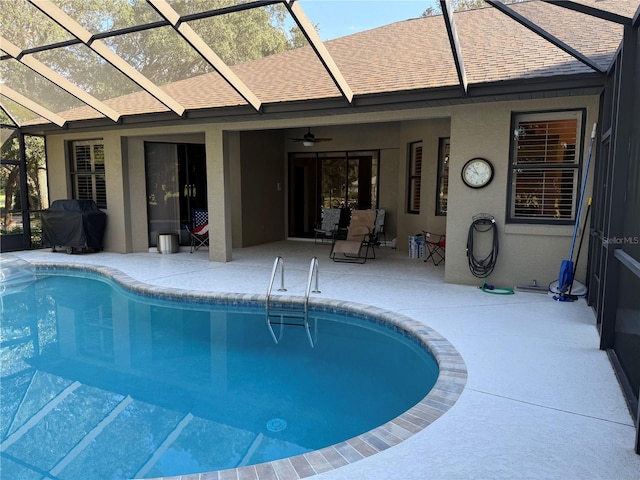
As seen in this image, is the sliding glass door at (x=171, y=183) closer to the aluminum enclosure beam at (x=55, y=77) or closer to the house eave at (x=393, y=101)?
the house eave at (x=393, y=101)

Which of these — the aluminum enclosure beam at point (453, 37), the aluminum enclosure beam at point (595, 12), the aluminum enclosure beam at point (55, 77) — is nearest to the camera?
the aluminum enclosure beam at point (595, 12)

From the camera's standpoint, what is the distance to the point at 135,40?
6371mm

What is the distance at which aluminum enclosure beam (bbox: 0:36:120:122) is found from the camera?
6934 millimetres

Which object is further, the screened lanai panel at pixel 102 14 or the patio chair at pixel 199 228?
the patio chair at pixel 199 228

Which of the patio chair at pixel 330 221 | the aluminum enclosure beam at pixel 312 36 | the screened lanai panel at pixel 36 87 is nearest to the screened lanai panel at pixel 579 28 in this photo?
the aluminum enclosure beam at pixel 312 36

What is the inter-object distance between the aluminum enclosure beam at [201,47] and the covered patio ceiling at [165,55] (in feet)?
0.04

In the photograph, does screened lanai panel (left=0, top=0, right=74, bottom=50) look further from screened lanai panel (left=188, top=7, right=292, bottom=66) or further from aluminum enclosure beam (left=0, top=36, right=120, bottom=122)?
screened lanai panel (left=188, top=7, right=292, bottom=66)

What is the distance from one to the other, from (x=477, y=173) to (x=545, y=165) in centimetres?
92

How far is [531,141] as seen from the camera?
20.9 feet

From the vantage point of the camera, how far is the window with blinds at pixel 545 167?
621 cm

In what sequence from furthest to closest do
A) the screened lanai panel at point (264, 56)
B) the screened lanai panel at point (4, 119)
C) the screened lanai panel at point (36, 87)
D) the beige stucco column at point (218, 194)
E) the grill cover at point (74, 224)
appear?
the screened lanai panel at point (4, 119) → the grill cover at point (74, 224) → the beige stucco column at point (218, 194) → the screened lanai panel at point (36, 87) → the screened lanai panel at point (264, 56)

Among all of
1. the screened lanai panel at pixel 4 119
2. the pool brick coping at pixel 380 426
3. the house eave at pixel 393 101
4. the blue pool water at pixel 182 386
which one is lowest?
the blue pool water at pixel 182 386

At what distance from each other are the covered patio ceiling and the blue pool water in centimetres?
341

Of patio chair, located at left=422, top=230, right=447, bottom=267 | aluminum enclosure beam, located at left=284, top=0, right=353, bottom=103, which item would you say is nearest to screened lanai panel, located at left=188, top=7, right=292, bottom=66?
aluminum enclosure beam, located at left=284, top=0, right=353, bottom=103
